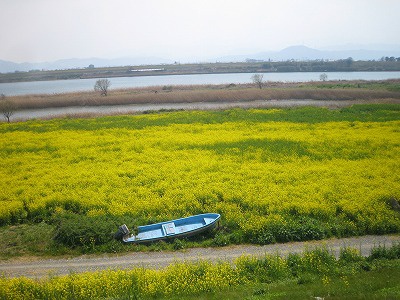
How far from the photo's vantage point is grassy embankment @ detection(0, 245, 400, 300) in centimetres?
1150

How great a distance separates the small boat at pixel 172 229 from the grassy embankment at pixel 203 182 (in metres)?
0.48

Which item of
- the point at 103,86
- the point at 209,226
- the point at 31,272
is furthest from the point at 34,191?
the point at 103,86

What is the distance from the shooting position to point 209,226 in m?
16.6

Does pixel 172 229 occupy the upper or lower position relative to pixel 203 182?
lower

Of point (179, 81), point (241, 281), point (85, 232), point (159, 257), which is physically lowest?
point (159, 257)

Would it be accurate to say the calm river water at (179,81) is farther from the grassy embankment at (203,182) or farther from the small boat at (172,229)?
the small boat at (172,229)

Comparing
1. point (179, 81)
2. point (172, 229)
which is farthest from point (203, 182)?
point (179, 81)

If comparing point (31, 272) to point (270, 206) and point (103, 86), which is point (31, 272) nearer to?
point (270, 206)

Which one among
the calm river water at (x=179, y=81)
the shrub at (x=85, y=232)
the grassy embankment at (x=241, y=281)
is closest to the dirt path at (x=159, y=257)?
the grassy embankment at (x=241, y=281)

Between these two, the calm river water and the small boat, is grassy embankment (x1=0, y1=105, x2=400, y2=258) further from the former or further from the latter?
the calm river water

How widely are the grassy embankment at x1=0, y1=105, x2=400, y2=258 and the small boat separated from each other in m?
0.48

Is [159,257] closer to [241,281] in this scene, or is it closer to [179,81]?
[241,281]

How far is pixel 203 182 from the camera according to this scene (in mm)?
22578

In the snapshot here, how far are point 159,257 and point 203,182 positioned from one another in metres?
8.27
